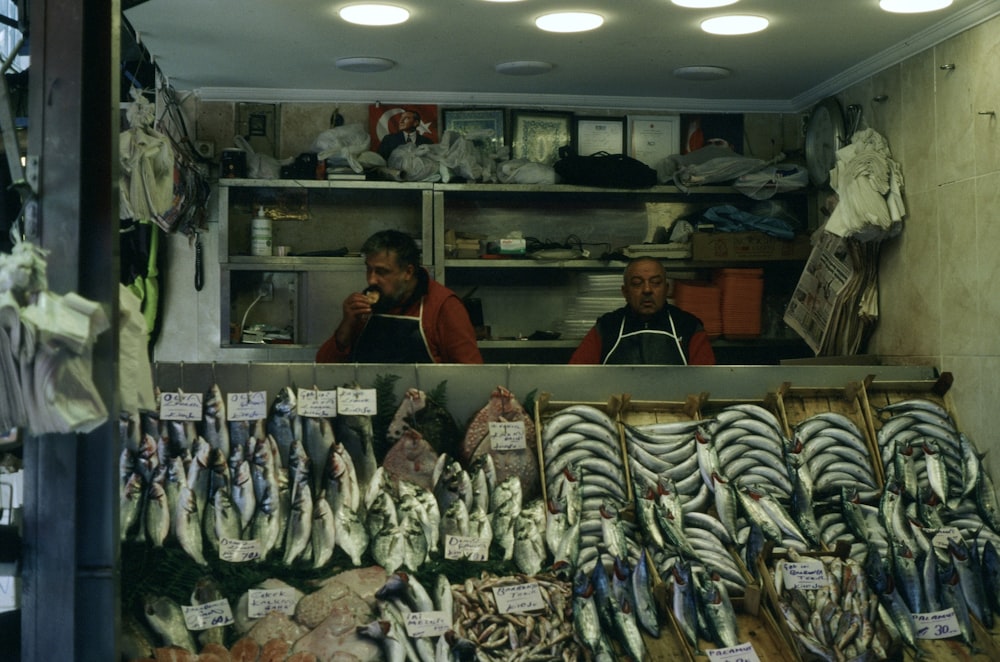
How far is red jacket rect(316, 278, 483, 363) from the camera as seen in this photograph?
469 centimetres

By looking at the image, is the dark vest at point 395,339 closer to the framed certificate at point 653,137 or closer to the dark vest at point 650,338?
the dark vest at point 650,338

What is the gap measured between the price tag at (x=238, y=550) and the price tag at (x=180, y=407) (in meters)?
0.48

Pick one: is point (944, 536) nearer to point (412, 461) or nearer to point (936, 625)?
point (936, 625)

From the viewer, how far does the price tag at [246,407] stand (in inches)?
143

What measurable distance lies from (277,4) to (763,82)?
2852 mm

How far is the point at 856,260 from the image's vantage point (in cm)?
525

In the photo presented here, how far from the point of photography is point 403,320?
186 inches

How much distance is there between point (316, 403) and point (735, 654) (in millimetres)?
1620

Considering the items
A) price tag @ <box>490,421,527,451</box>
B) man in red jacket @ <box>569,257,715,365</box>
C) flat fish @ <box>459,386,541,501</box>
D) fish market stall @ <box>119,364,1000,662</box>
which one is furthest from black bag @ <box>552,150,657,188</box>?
price tag @ <box>490,421,527,451</box>

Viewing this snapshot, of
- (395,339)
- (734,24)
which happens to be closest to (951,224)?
(734,24)

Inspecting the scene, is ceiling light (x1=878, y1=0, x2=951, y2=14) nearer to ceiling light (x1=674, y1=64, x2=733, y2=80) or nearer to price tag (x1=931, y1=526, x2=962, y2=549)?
ceiling light (x1=674, y1=64, x2=733, y2=80)

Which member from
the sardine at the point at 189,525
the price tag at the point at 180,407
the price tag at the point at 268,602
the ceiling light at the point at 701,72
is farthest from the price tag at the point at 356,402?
the ceiling light at the point at 701,72

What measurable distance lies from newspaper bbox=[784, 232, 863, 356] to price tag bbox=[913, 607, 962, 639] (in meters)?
2.11

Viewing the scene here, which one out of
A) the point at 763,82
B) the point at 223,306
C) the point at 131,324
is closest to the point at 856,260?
the point at 763,82
